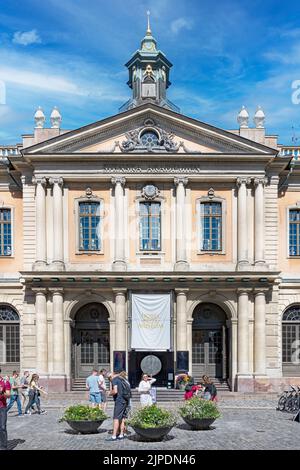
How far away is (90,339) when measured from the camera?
34844mm

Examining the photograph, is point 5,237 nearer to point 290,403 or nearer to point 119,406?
point 290,403

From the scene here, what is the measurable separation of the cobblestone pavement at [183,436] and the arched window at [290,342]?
9753 mm

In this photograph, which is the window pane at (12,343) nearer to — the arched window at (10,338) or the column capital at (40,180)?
the arched window at (10,338)

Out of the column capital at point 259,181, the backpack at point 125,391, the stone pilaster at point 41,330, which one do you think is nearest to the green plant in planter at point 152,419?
the backpack at point 125,391

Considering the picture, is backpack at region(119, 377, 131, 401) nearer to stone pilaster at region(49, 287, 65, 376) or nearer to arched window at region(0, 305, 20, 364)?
stone pilaster at region(49, 287, 65, 376)

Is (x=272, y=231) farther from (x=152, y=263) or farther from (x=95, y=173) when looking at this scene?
(x=95, y=173)

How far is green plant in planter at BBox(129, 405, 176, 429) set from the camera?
1797cm

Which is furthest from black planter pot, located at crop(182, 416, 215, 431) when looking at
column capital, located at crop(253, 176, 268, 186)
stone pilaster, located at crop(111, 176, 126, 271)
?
column capital, located at crop(253, 176, 268, 186)

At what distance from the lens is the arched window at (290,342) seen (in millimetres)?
34844

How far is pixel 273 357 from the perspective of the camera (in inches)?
1324

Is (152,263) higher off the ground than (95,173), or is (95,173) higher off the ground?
(95,173)
